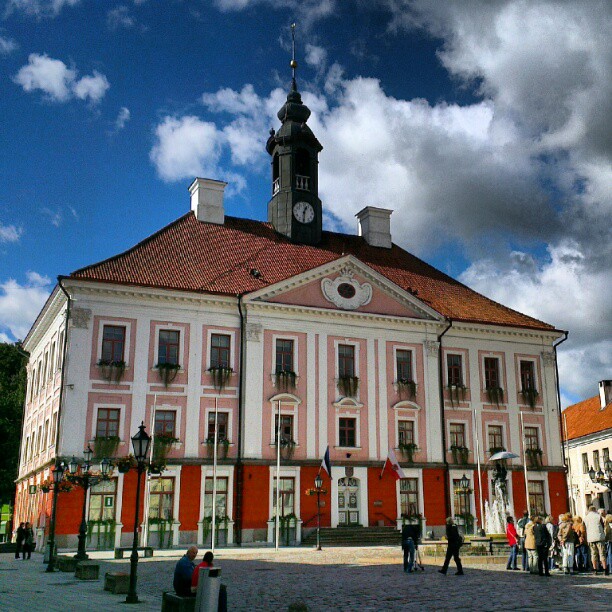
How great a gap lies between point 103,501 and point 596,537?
811 inches

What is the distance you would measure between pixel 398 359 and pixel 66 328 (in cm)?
1639

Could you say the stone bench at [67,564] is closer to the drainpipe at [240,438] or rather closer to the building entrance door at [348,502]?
the drainpipe at [240,438]

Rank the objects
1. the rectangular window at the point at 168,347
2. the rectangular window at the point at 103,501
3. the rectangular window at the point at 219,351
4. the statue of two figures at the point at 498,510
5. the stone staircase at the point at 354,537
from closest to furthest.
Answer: the rectangular window at the point at 103,501, the statue of two figures at the point at 498,510, the stone staircase at the point at 354,537, the rectangular window at the point at 168,347, the rectangular window at the point at 219,351

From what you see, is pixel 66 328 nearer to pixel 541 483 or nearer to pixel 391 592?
pixel 391 592

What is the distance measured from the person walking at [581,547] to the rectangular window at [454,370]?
20247 mm

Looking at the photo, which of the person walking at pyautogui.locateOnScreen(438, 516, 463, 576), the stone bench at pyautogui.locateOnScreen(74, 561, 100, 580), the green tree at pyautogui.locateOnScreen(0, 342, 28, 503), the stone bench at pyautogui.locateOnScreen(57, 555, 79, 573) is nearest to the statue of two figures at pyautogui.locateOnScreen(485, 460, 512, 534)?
the person walking at pyautogui.locateOnScreen(438, 516, 463, 576)

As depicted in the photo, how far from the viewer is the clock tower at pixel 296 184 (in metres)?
43.8

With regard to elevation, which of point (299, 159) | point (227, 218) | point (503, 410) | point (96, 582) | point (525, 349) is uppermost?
point (299, 159)

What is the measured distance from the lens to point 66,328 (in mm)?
34375

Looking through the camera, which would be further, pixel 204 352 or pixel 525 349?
pixel 525 349

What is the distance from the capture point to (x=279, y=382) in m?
37.2

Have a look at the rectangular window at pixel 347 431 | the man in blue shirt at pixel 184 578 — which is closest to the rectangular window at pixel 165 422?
the rectangular window at pixel 347 431

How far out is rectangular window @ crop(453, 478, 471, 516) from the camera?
128 feet

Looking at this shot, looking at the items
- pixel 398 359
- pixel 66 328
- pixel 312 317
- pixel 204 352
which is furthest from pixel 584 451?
pixel 66 328
